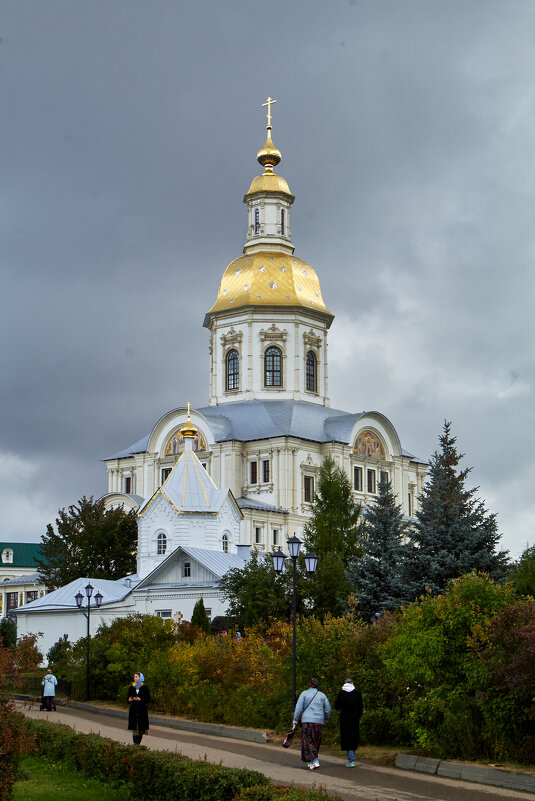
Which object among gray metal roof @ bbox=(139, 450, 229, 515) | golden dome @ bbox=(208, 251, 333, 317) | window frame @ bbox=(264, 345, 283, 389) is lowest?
gray metal roof @ bbox=(139, 450, 229, 515)

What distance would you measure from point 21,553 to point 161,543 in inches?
1740

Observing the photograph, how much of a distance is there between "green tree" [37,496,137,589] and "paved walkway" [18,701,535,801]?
31023 mm

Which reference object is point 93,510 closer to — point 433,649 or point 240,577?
point 240,577

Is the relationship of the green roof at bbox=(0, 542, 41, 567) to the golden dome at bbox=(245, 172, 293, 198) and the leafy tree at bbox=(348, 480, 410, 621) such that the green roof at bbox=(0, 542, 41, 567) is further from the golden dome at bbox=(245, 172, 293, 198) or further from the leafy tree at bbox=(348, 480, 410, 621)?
the leafy tree at bbox=(348, 480, 410, 621)

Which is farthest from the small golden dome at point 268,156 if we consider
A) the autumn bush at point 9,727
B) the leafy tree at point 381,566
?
the autumn bush at point 9,727

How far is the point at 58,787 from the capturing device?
46.5 feet

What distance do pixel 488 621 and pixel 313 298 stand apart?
51.7 meters

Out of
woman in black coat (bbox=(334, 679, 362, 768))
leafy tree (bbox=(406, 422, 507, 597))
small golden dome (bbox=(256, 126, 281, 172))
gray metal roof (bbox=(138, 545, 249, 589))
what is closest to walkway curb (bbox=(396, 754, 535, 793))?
woman in black coat (bbox=(334, 679, 362, 768))

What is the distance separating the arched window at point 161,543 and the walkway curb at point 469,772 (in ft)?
97.4

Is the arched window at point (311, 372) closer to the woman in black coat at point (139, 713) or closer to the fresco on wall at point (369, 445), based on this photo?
the fresco on wall at point (369, 445)

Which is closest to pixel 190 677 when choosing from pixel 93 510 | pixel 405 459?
pixel 93 510

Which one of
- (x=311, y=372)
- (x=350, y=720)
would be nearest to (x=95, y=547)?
(x=311, y=372)

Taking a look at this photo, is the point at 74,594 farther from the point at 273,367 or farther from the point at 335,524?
the point at 273,367

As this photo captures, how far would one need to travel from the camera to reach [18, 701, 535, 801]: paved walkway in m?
13.1
